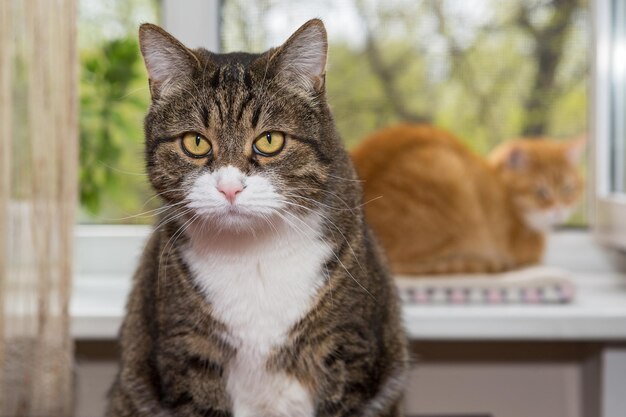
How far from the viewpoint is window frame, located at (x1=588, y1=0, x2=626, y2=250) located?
173cm

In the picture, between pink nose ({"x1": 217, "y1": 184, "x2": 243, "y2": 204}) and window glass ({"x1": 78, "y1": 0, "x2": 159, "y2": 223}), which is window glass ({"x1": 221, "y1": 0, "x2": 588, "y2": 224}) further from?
pink nose ({"x1": 217, "y1": 184, "x2": 243, "y2": 204})

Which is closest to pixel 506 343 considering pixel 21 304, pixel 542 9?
pixel 542 9

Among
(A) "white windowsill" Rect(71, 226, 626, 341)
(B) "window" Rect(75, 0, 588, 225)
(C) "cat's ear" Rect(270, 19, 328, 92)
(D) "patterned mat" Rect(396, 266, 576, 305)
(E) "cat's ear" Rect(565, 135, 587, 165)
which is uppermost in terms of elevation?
(B) "window" Rect(75, 0, 588, 225)

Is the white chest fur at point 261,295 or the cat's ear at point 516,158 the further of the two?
the cat's ear at point 516,158

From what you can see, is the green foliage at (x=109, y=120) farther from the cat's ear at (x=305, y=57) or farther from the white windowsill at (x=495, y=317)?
the cat's ear at (x=305, y=57)

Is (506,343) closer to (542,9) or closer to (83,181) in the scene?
(542,9)

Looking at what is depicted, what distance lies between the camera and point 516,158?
1.69m

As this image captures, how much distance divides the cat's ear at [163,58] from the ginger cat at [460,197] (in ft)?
1.99

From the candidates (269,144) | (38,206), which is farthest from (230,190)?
(38,206)

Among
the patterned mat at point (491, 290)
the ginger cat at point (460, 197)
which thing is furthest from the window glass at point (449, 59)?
the patterned mat at point (491, 290)

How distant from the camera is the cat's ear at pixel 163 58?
0.91 m

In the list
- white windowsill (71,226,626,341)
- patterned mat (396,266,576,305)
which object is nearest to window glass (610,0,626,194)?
white windowsill (71,226,626,341)

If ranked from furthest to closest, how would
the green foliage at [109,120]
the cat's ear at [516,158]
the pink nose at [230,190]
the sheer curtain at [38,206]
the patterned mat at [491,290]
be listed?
the green foliage at [109,120], the cat's ear at [516,158], the patterned mat at [491,290], the sheer curtain at [38,206], the pink nose at [230,190]

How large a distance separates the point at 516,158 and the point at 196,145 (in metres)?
0.94
